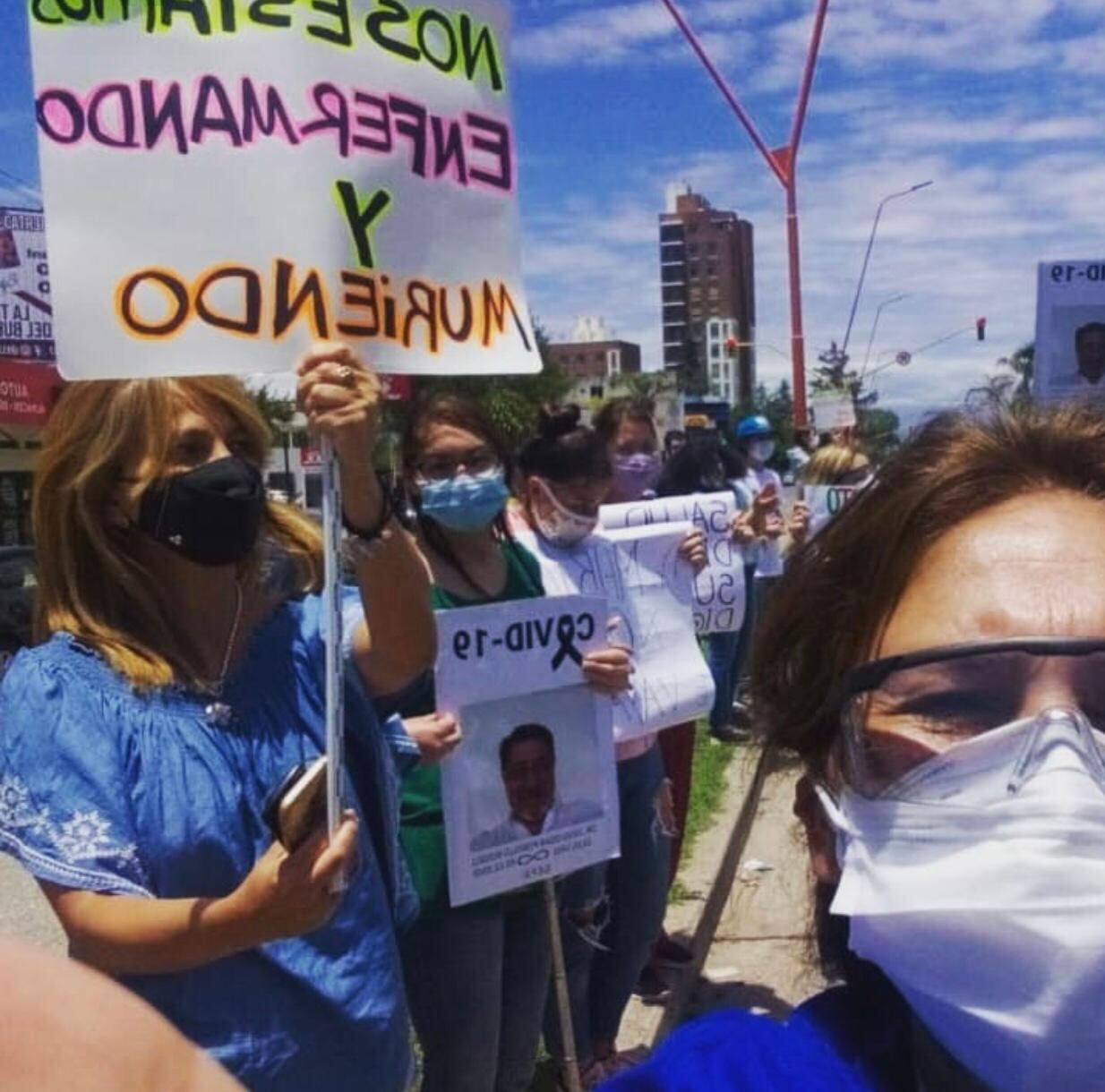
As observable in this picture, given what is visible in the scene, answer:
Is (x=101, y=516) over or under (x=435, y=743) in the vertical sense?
over

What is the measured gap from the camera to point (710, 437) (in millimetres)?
8258

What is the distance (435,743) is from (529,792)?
1.37ft

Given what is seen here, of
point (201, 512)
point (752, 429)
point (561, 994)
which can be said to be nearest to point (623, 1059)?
point (561, 994)

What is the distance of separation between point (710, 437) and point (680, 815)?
10.7ft

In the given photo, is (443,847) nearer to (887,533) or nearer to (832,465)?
(887,533)

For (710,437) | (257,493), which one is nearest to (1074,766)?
(257,493)

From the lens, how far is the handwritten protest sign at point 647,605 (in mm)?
3934

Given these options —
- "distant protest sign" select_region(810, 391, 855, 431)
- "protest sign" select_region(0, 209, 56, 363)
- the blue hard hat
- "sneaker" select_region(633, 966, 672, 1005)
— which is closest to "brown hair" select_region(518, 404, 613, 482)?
"sneaker" select_region(633, 966, 672, 1005)

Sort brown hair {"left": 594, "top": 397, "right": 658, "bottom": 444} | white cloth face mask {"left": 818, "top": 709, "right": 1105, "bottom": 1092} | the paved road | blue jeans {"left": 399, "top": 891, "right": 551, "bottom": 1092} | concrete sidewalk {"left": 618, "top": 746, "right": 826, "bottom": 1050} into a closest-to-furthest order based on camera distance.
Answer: white cloth face mask {"left": 818, "top": 709, "right": 1105, "bottom": 1092}, blue jeans {"left": 399, "top": 891, "right": 551, "bottom": 1092}, concrete sidewalk {"left": 618, "top": 746, "right": 826, "bottom": 1050}, the paved road, brown hair {"left": 594, "top": 397, "right": 658, "bottom": 444}

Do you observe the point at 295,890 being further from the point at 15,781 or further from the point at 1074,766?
the point at 1074,766

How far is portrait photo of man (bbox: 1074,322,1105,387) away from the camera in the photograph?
5.53m

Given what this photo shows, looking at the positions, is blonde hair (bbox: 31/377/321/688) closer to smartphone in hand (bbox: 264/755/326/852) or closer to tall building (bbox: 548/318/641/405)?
smartphone in hand (bbox: 264/755/326/852)

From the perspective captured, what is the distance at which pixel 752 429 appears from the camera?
456 inches

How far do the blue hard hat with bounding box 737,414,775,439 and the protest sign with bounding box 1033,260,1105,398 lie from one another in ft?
18.9
